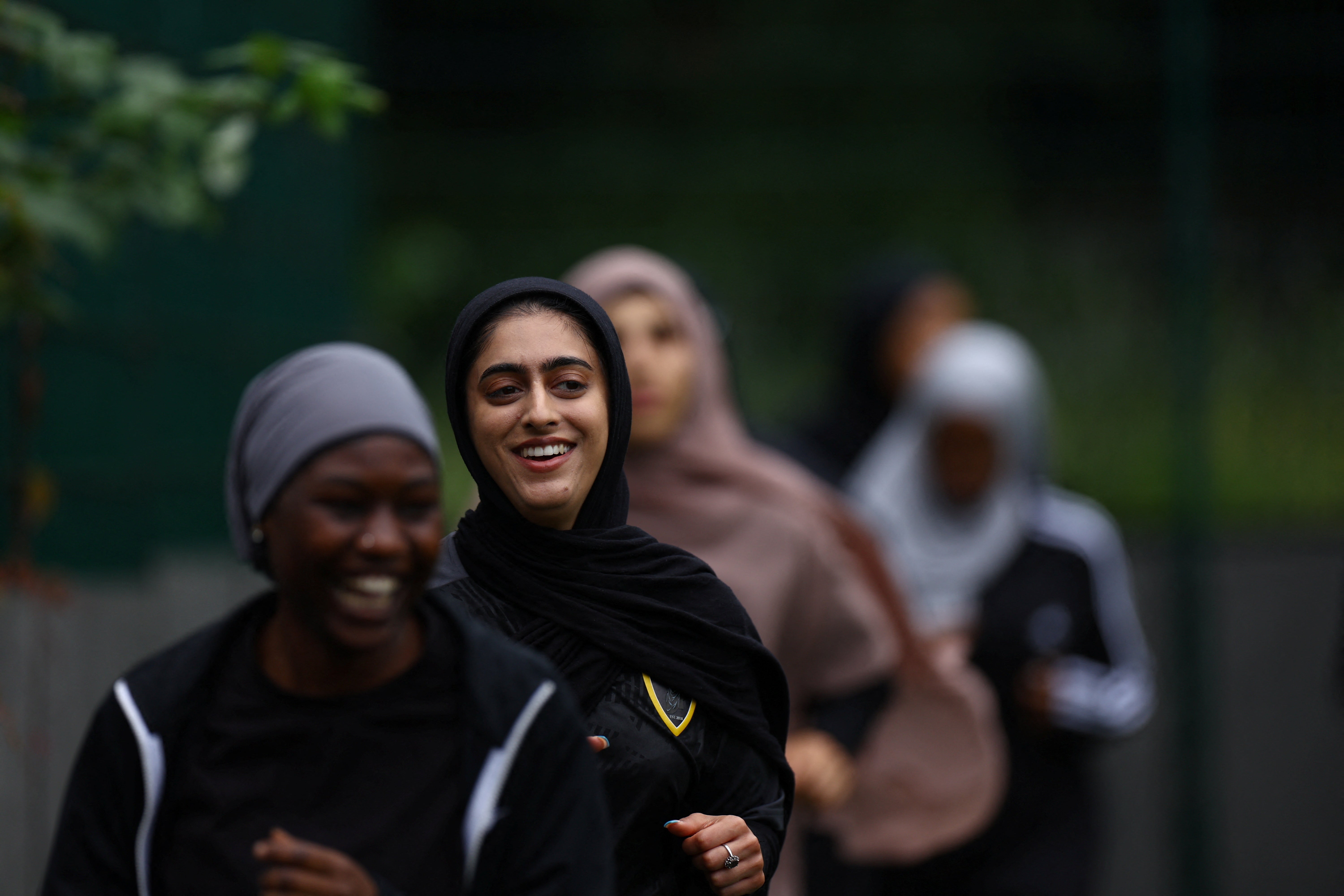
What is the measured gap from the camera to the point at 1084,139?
6.82 metres

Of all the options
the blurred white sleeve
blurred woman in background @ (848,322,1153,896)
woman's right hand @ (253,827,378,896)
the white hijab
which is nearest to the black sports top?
woman's right hand @ (253,827,378,896)

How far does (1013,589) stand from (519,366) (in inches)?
141

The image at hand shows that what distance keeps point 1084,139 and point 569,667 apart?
5040 mm

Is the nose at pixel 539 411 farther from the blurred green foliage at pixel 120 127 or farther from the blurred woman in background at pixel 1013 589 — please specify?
the blurred woman in background at pixel 1013 589

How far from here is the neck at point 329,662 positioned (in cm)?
209

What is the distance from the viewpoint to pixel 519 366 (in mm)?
2273

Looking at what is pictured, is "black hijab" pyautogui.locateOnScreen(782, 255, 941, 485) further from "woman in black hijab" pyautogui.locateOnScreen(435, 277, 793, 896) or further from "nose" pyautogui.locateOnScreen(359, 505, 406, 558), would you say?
"nose" pyautogui.locateOnScreen(359, 505, 406, 558)

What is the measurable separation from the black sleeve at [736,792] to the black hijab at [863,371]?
4.00 meters

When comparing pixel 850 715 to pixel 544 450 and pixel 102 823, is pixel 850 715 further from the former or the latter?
pixel 102 823

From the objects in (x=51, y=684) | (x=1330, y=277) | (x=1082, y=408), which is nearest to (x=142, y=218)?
(x=51, y=684)

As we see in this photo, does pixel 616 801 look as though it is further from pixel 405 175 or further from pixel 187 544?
pixel 405 175

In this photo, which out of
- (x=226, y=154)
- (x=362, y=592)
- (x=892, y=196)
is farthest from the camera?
(x=892, y=196)

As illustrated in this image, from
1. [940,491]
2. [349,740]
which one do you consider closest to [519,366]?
[349,740]

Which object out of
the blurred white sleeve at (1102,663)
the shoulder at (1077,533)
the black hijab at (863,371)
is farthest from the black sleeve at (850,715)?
the black hijab at (863,371)
